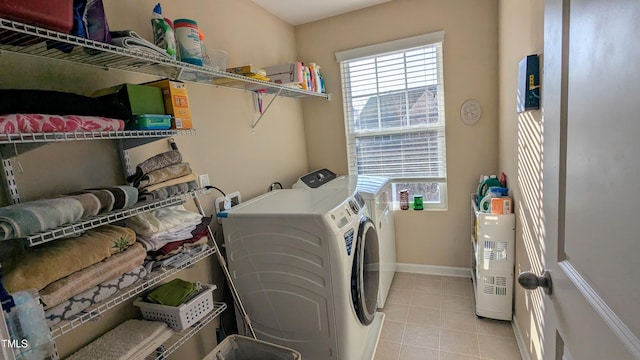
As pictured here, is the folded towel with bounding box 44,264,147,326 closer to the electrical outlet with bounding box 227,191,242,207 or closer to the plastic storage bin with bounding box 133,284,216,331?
the plastic storage bin with bounding box 133,284,216,331

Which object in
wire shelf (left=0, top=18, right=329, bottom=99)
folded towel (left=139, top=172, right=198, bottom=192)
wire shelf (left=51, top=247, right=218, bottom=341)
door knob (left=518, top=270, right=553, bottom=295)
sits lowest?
wire shelf (left=51, top=247, right=218, bottom=341)

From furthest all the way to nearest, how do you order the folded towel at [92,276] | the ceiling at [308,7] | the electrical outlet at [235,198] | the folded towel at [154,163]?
the ceiling at [308,7], the electrical outlet at [235,198], the folded towel at [154,163], the folded towel at [92,276]

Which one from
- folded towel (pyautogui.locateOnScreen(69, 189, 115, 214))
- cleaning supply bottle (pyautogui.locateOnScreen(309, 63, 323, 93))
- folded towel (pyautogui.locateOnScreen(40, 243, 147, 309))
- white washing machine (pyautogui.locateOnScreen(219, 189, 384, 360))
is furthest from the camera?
cleaning supply bottle (pyautogui.locateOnScreen(309, 63, 323, 93))

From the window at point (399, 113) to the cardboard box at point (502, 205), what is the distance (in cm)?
81

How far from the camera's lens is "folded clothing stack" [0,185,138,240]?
2.56 feet

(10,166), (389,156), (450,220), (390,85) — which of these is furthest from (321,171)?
(10,166)

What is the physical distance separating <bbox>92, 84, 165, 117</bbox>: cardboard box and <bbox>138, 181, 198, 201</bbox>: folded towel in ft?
0.99

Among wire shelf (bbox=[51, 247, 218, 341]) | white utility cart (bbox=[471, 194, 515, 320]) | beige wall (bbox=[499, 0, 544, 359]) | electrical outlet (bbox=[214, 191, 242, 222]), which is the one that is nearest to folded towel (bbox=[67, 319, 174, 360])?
wire shelf (bbox=[51, 247, 218, 341])

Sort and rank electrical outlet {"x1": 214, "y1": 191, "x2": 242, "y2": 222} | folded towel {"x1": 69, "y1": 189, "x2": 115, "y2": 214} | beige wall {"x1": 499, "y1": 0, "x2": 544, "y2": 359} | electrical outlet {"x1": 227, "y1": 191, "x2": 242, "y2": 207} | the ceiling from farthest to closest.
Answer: the ceiling → electrical outlet {"x1": 227, "y1": 191, "x2": 242, "y2": 207} → electrical outlet {"x1": 214, "y1": 191, "x2": 242, "y2": 222} → beige wall {"x1": 499, "y1": 0, "x2": 544, "y2": 359} → folded towel {"x1": 69, "y1": 189, "x2": 115, "y2": 214}

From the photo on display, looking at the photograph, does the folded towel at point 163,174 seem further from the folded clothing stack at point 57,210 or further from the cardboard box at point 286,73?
the cardboard box at point 286,73

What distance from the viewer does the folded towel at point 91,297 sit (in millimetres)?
898

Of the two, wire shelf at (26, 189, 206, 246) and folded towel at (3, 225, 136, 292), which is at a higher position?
wire shelf at (26, 189, 206, 246)

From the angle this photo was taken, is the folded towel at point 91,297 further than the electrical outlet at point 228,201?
No

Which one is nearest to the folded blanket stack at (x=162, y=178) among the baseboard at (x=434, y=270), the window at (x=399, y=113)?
the window at (x=399, y=113)
